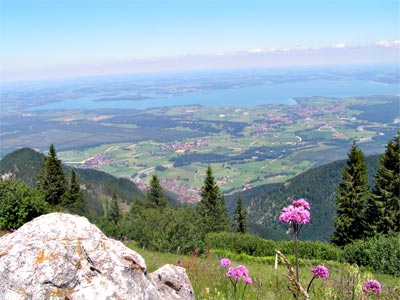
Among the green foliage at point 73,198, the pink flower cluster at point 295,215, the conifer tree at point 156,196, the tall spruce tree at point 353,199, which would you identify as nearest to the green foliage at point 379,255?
the pink flower cluster at point 295,215

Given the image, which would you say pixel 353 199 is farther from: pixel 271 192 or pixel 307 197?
pixel 271 192

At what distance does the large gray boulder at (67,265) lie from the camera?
4.05 meters

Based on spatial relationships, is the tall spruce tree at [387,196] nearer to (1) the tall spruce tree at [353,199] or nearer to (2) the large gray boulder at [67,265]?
(1) the tall spruce tree at [353,199]

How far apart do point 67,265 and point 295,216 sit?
9.54ft

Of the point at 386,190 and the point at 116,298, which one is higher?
the point at 116,298

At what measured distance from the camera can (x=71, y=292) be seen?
4.09m

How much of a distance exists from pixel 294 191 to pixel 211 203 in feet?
270

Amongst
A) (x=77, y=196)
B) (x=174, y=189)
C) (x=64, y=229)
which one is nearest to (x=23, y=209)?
(x=64, y=229)

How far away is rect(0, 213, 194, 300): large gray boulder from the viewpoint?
13.3 feet

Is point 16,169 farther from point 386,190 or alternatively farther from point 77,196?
point 386,190

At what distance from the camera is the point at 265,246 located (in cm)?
2592

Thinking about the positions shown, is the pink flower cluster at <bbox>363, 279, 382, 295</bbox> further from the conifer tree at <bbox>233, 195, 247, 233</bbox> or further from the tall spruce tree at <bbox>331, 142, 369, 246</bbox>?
the conifer tree at <bbox>233, 195, 247, 233</bbox>

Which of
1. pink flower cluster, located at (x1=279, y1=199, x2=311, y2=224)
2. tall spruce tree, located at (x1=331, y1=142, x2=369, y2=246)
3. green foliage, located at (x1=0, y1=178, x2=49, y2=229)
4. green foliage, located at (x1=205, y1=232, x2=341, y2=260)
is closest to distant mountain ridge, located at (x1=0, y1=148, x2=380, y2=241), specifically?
tall spruce tree, located at (x1=331, y1=142, x2=369, y2=246)

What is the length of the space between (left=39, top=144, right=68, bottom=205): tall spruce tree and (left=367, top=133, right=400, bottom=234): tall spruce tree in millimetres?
36063
